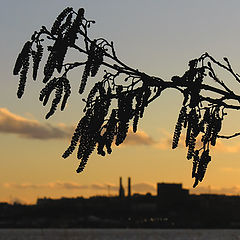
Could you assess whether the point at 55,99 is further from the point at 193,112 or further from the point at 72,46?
the point at 193,112

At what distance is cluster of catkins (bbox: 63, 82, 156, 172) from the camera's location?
740 centimetres

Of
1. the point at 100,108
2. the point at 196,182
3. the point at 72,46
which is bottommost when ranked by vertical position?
the point at 196,182

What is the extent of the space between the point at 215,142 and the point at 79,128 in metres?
1.15

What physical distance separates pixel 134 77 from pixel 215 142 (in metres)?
0.88

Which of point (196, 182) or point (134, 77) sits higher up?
point (134, 77)

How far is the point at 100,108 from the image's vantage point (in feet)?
24.6

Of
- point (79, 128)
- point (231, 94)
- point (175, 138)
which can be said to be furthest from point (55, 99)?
point (231, 94)

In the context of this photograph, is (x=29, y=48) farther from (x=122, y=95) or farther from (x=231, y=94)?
(x=231, y=94)

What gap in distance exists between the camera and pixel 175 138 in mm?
7539

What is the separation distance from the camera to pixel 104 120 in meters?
7.45

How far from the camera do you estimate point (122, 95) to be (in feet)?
25.0

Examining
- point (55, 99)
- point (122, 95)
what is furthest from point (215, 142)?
point (55, 99)

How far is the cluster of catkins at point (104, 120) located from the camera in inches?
291

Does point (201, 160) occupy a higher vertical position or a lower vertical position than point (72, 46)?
lower
